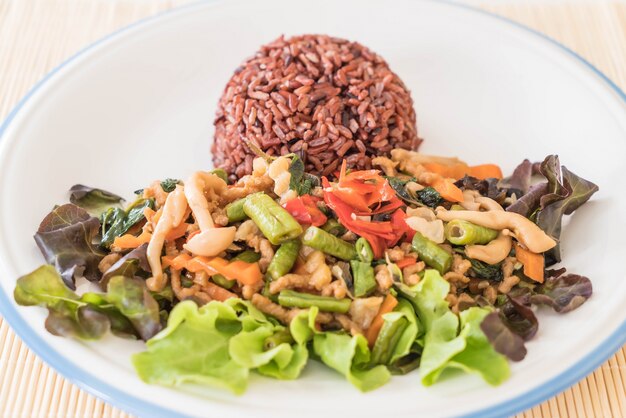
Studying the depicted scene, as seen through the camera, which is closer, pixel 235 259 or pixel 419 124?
pixel 235 259

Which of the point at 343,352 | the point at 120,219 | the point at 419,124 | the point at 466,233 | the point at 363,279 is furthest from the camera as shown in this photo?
the point at 419,124

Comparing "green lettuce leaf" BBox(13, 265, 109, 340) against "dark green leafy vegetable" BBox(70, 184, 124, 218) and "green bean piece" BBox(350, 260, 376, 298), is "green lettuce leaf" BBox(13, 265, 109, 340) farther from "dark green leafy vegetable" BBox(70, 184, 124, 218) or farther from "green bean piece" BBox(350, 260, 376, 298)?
"green bean piece" BBox(350, 260, 376, 298)

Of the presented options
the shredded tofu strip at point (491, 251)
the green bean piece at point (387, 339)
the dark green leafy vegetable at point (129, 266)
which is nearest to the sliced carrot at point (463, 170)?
the shredded tofu strip at point (491, 251)

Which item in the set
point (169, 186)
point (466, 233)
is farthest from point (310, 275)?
point (169, 186)

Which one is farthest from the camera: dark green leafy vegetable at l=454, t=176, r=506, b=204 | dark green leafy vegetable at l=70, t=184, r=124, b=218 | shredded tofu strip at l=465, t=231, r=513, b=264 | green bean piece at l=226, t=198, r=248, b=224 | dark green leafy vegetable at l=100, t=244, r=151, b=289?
dark green leafy vegetable at l=70, t=184, r=124, b=218

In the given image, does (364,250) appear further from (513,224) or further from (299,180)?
(513,224)

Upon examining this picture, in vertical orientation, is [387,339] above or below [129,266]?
below

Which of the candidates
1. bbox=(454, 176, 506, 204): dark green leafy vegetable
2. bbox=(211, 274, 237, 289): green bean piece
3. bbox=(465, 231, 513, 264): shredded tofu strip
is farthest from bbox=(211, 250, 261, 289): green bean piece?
bbox=(454, 176, 506, 204): dark green leafy vegetable
